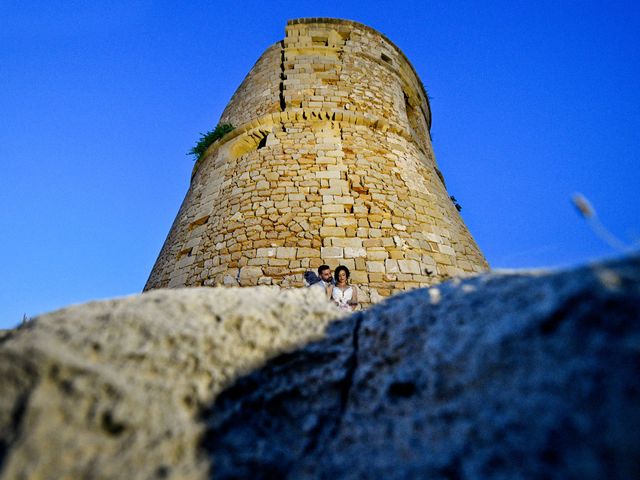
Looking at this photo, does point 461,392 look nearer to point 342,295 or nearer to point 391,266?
point 342,295

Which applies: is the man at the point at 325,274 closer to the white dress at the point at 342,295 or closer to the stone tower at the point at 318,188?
the white dress at the point at 342,295

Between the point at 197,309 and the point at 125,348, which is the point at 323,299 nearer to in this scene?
the point at 197,309

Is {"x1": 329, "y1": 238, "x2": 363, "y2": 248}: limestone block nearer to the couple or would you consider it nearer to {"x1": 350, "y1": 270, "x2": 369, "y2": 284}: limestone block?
{"x1": 350, "y1": 270, "x2": 369, "y2": 284}: limestone block

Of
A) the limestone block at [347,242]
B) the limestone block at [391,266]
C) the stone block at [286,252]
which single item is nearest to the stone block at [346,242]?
the limestone block at [347,242]

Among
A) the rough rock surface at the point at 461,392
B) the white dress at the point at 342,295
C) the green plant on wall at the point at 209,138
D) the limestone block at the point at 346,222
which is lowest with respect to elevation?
the rough rock surface at the point at 461,392

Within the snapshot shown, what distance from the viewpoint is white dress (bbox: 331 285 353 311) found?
3.31 m

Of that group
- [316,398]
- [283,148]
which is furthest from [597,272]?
[283,148]

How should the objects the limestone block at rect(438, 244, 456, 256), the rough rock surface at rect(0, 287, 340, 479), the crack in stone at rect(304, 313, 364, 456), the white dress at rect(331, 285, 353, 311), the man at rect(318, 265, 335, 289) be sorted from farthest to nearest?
the limestone block at rect(438, 244, 456, 256), the man at rect(318, 265, 335, 289), the white dress at rect(331, 285, 353, 311), the crack in stone at rect(304, 313, 364, 456), the rough rock surface at rect(0, 287, 340, 479)

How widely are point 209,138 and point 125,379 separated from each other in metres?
6.19

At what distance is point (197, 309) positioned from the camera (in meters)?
1.08

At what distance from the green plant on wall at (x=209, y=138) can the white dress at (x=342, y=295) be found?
406cm

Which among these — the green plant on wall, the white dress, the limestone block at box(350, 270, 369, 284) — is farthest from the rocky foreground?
the green plant on wall

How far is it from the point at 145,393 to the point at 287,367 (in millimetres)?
368

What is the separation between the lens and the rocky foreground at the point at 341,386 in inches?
23.7
